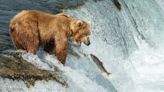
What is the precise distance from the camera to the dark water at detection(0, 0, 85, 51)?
10.5m

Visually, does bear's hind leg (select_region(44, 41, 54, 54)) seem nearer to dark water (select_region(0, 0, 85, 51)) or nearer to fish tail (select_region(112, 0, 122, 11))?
dark water (select_region(0, 0, 85, 51))

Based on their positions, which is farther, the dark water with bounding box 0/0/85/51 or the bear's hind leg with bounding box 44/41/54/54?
the dark water with bounding box 0/0/85/51

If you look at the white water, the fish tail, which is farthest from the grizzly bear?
the fish tail

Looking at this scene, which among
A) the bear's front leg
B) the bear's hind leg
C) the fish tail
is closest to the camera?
the bear's front leg

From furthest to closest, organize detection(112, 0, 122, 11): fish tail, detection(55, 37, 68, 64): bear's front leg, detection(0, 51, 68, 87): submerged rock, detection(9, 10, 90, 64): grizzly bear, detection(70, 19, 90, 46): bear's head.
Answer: detection(112, 0, 122, 11): fish tail, detection(70, 19, 90, 46): bear's head, detection(55, 37, 68, 64): bear's front leg, detection(9, 10, 90, 64): grizzly bear, detection(0, 51, 68, 87): submerged rock

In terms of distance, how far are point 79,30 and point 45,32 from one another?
0.72 meters

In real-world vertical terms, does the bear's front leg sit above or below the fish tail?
above

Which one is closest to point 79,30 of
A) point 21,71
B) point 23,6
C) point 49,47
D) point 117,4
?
point 49,47

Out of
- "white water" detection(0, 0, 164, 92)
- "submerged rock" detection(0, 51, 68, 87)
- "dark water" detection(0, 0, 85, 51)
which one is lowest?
"white water" detection(0, 0, 164, 92)

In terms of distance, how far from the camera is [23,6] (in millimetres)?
12258

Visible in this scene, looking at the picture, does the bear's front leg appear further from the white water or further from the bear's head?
the bear's head

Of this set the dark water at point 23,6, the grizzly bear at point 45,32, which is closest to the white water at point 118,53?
the grizzly bear at point 45,32

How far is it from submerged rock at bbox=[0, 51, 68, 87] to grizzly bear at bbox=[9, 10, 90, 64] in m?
0.25

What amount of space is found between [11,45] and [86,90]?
164 cm
